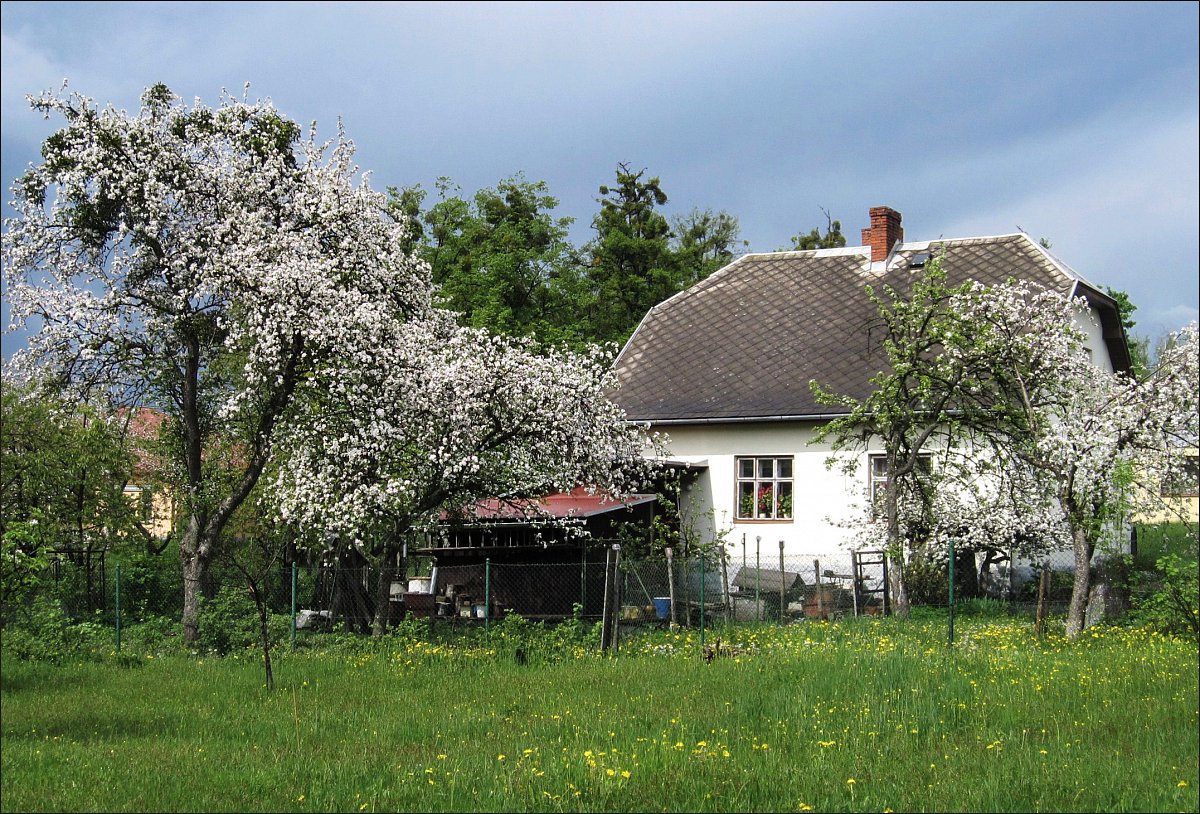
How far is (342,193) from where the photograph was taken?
19.7m

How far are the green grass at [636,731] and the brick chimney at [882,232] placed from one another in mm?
17878

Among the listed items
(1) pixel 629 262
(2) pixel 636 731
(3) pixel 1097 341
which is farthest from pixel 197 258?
(1) pixel 629 262

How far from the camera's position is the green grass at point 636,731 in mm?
7996

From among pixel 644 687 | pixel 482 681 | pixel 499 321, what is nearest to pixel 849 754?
pixel 644 687

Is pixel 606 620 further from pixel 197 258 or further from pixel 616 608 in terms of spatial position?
pixel 197 258

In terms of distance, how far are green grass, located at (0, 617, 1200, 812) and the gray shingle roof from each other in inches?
510

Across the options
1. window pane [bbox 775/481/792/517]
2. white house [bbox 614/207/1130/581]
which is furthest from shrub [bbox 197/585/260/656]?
window pane [bbox 775/481/792/517]

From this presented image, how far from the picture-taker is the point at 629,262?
4716 cm

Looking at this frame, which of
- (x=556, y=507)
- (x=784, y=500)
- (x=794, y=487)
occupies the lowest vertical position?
(x=556, y=507)

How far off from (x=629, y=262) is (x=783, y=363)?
737 inches

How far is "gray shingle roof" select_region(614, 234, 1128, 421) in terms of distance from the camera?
2827cm

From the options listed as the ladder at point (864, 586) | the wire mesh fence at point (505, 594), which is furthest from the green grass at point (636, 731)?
the ladder at point (864, 586)

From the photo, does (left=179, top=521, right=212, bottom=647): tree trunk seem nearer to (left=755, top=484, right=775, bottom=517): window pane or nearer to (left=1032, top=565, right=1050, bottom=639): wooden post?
(left=1032, top=565, right=1050, bottom=639): wooden post

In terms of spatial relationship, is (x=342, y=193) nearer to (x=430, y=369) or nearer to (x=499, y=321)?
(x=430, y=369)
